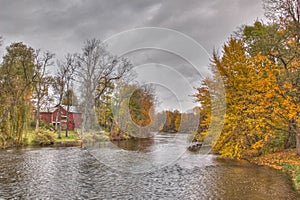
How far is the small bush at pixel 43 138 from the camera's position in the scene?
1228 inches

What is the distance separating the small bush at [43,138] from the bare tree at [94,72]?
525 cm

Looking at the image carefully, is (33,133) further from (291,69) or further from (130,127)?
(291,69)

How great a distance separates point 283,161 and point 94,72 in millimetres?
25235

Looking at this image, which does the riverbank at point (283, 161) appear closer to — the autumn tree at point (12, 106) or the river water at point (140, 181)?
the river water at point (140, 181)

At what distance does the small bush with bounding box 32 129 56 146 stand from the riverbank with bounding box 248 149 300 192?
23.4 m

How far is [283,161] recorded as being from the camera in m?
16.8

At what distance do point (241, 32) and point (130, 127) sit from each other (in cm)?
2588

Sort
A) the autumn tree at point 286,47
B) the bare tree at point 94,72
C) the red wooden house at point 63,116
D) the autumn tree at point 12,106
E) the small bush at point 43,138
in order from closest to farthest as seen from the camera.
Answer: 1. the autumn tree at point 286,47
2. the autumn tree at point 12,106
3. the small bush at point 43,138
4. the bare tree at point 94,72
5. the red wooden house at point 63,116

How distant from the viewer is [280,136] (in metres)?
20.5

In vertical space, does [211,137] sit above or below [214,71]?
below

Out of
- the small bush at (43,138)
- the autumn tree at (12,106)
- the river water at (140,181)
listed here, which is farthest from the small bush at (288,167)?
the small bush at (43,138)

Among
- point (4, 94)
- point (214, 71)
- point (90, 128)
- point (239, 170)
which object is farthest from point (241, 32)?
point (4, 94)

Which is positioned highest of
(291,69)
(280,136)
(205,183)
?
(291,69)

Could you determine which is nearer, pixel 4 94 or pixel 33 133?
pixel 4 94
